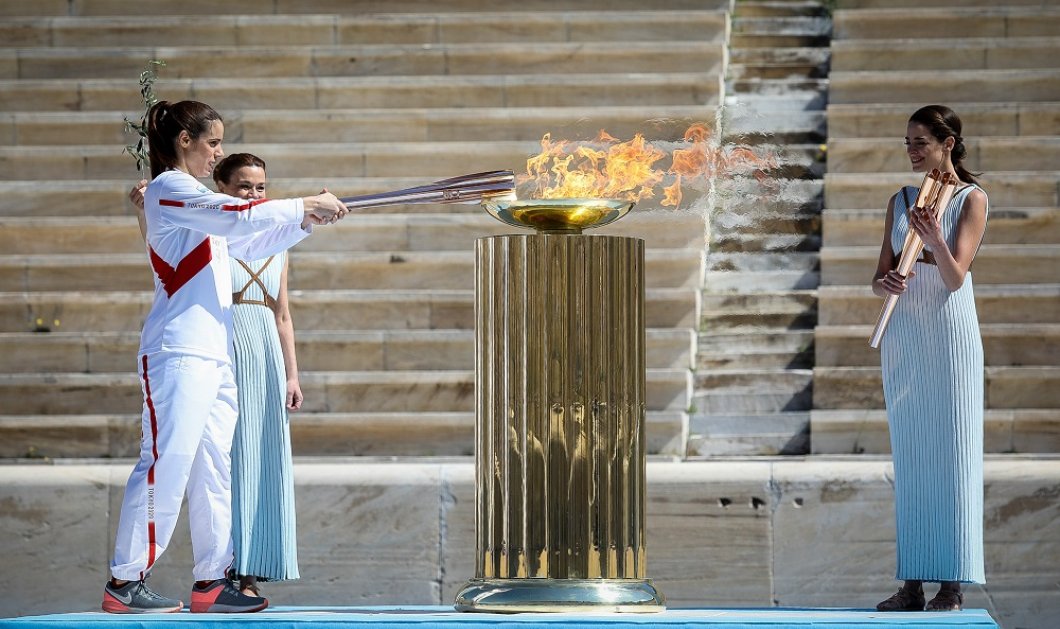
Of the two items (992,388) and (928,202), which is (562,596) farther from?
(992,388)

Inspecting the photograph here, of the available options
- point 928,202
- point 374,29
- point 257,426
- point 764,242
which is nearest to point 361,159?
point 374,29

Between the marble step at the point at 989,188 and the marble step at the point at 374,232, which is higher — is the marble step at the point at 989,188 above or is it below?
above

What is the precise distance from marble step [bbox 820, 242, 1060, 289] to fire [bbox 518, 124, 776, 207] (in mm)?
3391

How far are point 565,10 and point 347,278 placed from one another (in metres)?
2.77

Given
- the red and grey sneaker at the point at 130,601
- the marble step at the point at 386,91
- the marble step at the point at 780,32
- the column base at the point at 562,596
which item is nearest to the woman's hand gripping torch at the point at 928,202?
the column base at the point at 562,596

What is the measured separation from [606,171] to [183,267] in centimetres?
133

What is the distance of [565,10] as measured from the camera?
11.0 metres

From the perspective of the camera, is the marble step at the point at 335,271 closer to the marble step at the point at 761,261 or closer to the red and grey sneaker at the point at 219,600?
the marble step at the point at 761,261

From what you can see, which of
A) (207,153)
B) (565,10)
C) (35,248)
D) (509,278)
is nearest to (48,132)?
(35,248)

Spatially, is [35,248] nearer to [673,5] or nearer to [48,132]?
[48,132]

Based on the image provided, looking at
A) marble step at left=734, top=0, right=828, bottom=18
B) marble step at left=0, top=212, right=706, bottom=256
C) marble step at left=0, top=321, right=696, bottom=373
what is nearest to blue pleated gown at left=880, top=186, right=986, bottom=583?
marble step at left=0, top=321, right=696, bottom=373

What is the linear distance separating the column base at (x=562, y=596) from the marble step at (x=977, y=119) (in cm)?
528

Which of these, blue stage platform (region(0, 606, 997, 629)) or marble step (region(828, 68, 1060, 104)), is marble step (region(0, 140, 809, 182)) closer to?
marble step (region(828, 68, 1060, 104))

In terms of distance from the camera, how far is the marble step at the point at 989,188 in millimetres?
9312
